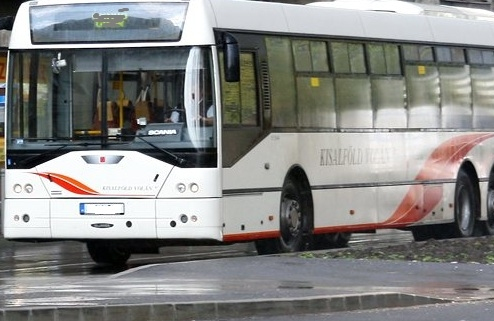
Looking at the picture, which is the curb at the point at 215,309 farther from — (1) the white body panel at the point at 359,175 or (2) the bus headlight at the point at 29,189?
(2) the bus headlight at the point at 29,189

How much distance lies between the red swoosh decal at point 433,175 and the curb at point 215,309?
29.4ft

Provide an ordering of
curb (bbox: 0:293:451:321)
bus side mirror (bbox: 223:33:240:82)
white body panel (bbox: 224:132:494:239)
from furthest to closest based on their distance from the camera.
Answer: white body panel (bbox: 224:132:494:239) < bus side mirror (bbox: 223:33:240:82) < curb (bbox: 0:293:451:321)

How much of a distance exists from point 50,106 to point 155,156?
1.46m

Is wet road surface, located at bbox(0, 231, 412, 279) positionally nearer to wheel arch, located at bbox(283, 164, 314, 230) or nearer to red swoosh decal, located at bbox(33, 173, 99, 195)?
red swoosh decal, located at bbox(33, 173, 99, 195)

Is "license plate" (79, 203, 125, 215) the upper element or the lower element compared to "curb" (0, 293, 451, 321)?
upper

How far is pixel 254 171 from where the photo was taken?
19.6m

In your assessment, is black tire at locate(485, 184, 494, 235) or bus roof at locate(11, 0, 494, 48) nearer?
bus roof at locate(11, 0, 494, 48)

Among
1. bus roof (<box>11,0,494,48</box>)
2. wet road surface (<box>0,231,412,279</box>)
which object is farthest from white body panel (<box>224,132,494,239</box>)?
Answer: wet road surface (<box>0,231,412,279</box>)

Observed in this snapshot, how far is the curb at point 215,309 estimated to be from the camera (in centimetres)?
A: 1273

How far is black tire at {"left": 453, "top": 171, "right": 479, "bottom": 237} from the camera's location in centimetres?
2502

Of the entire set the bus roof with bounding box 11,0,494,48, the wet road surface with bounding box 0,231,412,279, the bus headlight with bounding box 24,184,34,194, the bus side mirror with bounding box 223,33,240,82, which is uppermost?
the bus roof with bounding box 11,0,494,48

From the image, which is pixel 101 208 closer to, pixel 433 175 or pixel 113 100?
pixel 113 100

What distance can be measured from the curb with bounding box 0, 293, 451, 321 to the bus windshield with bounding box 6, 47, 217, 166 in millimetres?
4944

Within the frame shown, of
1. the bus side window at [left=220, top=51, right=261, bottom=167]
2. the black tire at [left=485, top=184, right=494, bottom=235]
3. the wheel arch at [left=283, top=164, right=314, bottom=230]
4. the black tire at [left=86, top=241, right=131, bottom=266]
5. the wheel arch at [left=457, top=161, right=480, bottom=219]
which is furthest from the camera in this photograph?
the black tire at [left=485, top=184, right=494, bottom=235]
